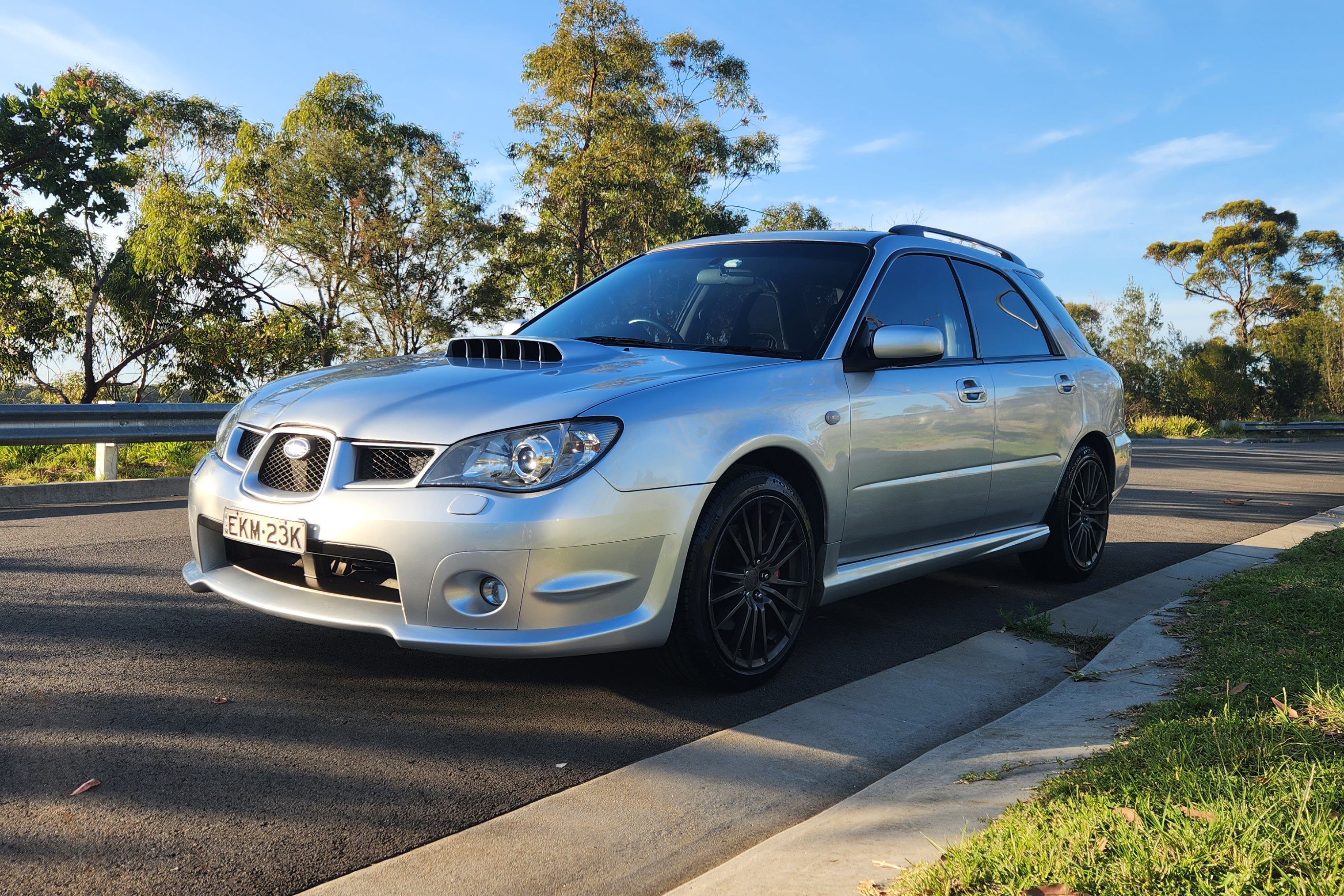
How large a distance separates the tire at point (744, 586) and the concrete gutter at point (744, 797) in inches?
9.5

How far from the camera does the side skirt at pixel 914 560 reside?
393 centimetres

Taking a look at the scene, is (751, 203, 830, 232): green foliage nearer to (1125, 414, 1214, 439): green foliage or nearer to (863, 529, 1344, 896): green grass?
(1125, 414, 1214, 439): green foliage

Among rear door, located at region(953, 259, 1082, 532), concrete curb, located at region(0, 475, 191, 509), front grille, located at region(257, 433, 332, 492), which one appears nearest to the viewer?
front grille, located at region(257, 433, 332, 492)

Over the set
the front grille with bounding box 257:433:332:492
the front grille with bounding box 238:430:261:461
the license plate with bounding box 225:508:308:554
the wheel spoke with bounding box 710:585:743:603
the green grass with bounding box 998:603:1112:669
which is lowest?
the green grass with bounding box 998:603:1112:669

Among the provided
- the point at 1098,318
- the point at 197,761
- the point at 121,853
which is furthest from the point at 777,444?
the point at 1098,318

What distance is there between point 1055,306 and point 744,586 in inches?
130

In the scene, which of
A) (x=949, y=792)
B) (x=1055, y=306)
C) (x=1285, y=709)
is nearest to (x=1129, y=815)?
(x=949, y=792)

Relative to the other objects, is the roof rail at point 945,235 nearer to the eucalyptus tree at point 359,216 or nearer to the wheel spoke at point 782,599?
the wheel spoke at point 782,599

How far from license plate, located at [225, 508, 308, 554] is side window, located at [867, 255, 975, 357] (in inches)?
95.2

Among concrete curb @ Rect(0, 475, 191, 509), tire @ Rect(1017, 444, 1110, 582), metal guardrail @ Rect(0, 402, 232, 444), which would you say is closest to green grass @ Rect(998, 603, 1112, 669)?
tire @ Rect(1017, 444, 1110, 582)

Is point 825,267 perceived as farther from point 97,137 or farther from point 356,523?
point 97,137

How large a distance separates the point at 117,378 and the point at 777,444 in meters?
35.6

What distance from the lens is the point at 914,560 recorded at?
4352 millimetres

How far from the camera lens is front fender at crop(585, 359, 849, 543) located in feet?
10.2
